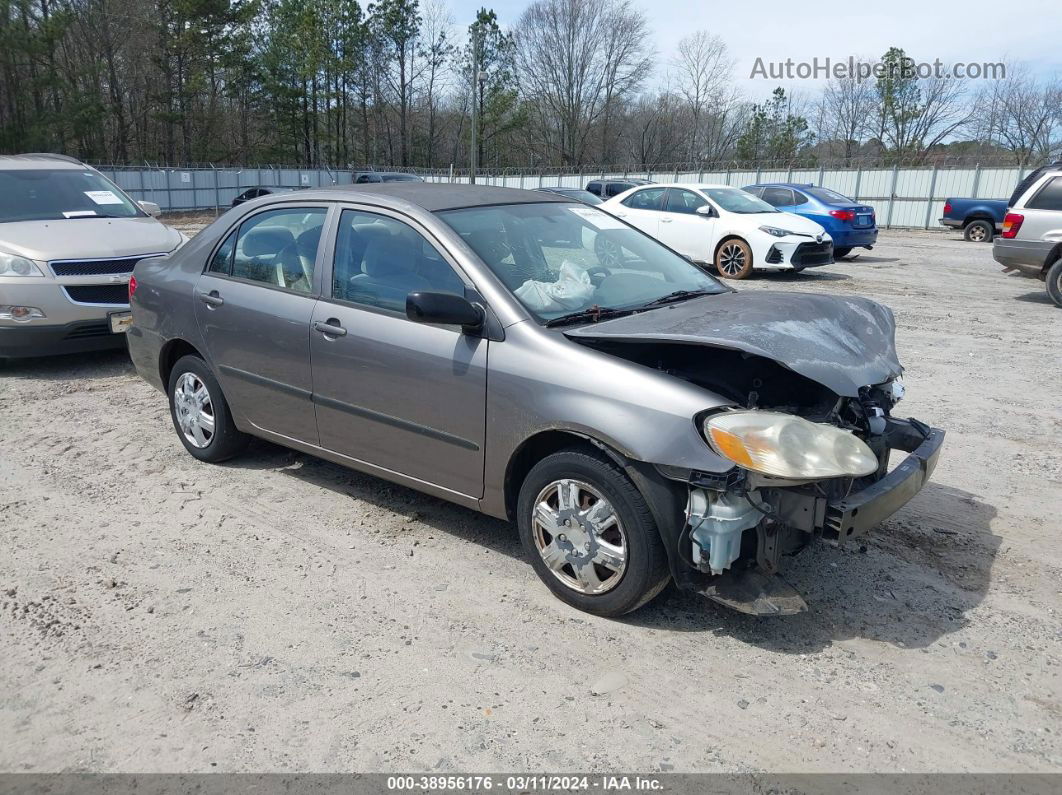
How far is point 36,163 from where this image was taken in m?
8.82

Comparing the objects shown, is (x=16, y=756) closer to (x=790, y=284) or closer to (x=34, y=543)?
(x=34, y=543)

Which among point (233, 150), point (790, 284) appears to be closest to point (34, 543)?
point (790, 284)

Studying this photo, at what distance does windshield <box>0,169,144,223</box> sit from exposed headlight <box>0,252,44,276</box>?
→ 788 millimetres

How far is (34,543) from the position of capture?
14.1ft

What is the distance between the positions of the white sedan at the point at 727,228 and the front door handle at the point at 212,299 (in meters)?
9.70

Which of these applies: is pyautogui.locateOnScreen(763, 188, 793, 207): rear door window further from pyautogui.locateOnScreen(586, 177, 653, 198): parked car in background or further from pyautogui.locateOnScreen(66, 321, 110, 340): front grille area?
pyautogui.locateOnScreen(66, 321, 110, 340): front grille area

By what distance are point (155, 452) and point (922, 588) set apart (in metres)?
4.73

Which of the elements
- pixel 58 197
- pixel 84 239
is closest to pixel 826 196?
pixel 58 197

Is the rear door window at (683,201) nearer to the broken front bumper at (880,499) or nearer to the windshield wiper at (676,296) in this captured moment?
the windshield wiper at (676,296)

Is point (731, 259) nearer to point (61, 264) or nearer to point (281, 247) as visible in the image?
point (61, 264)

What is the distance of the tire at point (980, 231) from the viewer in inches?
890

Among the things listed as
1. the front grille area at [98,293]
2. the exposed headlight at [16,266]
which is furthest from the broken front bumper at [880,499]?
the exposed headlight at [16,266]

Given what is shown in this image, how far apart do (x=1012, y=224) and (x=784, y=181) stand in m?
22.5

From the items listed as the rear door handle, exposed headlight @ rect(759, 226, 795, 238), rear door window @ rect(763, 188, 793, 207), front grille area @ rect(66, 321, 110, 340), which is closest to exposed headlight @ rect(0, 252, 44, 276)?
front grille area @ rect(66, 321, 110, 340)
